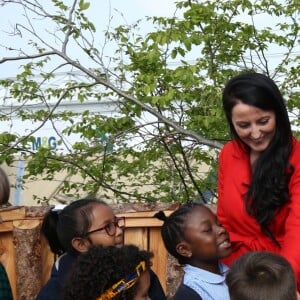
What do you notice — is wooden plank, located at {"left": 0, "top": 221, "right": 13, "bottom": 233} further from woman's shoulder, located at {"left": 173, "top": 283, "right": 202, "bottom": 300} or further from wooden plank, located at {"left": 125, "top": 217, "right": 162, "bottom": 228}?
woman's shoulder, located at {"left": 173, "top": 283, "right": 202, "bottom": 300}

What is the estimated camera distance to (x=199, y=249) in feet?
11.1

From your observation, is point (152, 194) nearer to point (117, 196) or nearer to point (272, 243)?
point (117, 196)

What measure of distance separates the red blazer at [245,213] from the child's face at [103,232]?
53cm

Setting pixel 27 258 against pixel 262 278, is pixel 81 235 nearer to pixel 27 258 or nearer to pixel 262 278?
pixel 27 258

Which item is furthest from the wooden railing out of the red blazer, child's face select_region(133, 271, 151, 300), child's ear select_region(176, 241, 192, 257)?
child's face select_region(133, 271, 151, 300)

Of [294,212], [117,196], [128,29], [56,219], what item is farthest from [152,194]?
[294,212]

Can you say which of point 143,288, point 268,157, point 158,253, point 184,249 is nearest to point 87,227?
point 184,249

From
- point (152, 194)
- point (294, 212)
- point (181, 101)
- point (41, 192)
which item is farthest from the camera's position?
point (41, 192)

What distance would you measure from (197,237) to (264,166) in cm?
54

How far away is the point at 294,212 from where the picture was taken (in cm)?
293

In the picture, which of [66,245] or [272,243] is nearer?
[272,243]

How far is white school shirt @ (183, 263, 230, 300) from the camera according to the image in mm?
3266

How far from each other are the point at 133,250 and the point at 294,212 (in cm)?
70

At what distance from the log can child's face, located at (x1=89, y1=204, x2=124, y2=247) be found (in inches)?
41.5
